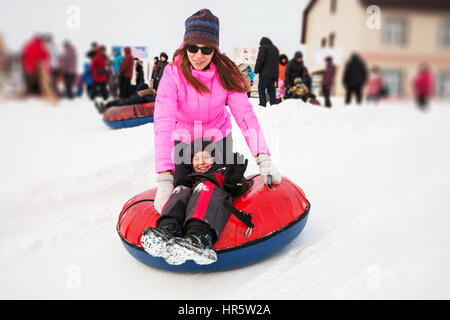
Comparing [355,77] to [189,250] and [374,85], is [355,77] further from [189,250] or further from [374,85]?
[189,250]

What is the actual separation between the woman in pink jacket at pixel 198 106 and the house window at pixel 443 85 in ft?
4.05

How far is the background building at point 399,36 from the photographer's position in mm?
896

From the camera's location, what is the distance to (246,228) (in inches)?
74.7

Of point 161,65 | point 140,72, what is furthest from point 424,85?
point 140,72

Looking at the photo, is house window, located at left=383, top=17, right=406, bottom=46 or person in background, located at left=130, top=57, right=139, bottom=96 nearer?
house window, located at left=383, top=17, right=406, bottom=46

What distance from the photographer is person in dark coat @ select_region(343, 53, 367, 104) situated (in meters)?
1.15

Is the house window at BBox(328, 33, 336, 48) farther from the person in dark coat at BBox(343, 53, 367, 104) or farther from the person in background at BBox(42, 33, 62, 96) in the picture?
the person in background at BBox(42, 33, 62, 96)

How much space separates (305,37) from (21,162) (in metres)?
1.77

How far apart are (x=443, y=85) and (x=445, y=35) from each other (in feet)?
0.43

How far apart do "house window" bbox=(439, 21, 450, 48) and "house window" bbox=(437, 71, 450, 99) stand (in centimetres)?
7

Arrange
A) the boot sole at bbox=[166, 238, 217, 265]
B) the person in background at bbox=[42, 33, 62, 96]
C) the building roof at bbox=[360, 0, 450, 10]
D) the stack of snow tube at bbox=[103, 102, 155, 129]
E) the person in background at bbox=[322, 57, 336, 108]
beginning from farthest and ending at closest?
the stack of snow tube at bbox=[103, 102, 155, 129]
the boot sole at bbox=[166, 238, 217, 265]
the person in background at bbox=[42, 33, 62, 96]
the person in background at bbox=[322, 57, 336, 108]
the building roof at bbox=[360, 0, 450, 10]

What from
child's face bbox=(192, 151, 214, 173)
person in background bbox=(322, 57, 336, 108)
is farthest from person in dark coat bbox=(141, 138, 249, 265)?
person in background bbox=(322, 57, 336, 108)
